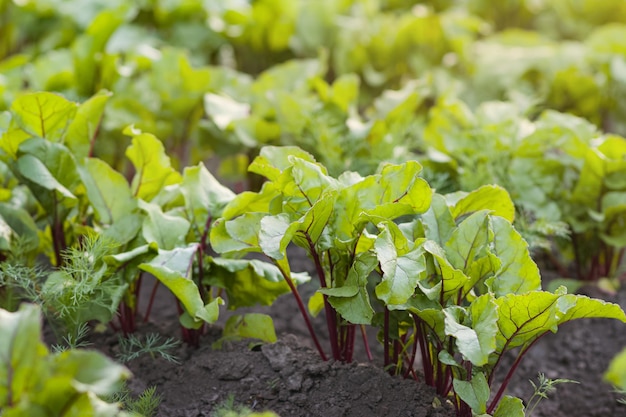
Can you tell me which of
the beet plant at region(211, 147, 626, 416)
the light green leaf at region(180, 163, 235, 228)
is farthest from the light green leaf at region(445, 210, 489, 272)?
the light green leaf at region(180, 163, 235, 228)

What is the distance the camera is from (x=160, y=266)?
181cm

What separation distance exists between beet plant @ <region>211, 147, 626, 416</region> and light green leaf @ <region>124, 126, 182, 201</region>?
37 centimetres

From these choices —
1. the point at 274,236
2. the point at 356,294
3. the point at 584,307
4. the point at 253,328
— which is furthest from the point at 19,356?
the point at 584,307

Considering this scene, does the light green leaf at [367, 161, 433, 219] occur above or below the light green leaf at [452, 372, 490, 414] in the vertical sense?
above

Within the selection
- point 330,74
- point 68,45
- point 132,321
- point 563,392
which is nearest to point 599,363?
point 563,392

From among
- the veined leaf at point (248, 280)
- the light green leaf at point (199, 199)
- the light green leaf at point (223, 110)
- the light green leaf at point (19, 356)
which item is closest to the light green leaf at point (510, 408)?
the veined leaf at point (248, 280)

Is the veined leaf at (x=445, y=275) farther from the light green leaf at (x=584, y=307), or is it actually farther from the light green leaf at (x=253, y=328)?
the light green leaf at (x=253, y=328)

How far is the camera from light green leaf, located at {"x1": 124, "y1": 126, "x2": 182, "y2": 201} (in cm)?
213

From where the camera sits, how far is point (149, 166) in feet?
7.11

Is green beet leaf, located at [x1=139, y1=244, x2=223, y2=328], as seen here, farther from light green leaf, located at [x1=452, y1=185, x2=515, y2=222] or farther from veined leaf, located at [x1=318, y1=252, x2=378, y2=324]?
light green leaf, located at [x1=452, y1=185, x2=515, y2=222]

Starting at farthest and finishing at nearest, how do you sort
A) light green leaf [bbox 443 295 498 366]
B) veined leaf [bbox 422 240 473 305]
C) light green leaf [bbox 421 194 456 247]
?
light green leaf [bbox 421 194 456 247] < veined leaf [bbox 422 240 473 305] < light green leaf [bbox 443 295 498 366]

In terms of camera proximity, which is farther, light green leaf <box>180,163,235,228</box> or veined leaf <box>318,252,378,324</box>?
light green leaf <box>180,163,235,228</box>

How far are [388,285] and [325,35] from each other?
7.83 ft

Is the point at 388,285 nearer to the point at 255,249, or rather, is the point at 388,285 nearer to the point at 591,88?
the point at 255,249
